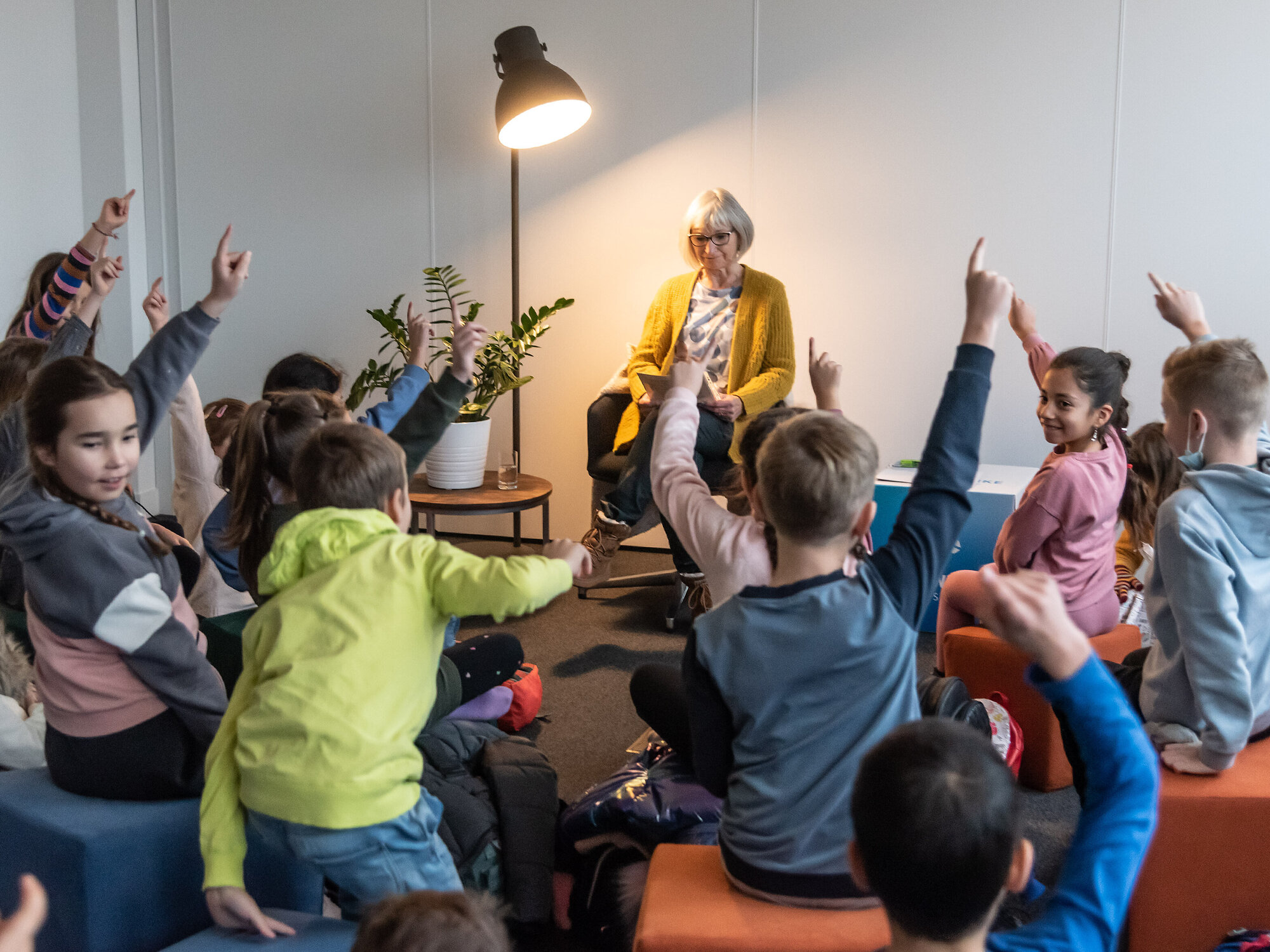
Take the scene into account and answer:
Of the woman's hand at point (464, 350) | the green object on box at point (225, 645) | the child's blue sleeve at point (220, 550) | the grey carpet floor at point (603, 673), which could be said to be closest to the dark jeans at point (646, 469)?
the grey carpet floor at point (603, 673)

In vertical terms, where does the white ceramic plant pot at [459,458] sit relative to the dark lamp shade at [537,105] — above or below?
below

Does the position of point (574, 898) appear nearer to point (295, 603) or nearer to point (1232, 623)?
point (295, 603)

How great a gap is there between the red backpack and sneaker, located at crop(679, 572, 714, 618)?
0.67m

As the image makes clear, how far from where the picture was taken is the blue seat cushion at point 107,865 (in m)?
1.49

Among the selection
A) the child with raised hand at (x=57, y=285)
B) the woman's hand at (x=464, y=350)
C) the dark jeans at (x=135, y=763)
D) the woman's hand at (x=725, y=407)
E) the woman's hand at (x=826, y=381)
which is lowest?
the dark jeans at (x=135, y=763)

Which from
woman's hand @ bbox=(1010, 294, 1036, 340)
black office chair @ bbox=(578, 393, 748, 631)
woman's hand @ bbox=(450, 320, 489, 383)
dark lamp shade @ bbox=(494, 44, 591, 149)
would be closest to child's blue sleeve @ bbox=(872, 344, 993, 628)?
woman's hand @ bbox=(450, 320, 489, 383)

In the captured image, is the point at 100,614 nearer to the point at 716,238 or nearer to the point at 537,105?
the point at 716,238

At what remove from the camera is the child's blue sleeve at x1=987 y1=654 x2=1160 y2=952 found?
920 millimetres

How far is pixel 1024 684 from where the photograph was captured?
7.96ft

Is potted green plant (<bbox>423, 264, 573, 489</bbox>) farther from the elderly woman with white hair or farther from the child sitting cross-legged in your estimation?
the child sitting cross-legged

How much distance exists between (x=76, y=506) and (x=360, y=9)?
3819 mm

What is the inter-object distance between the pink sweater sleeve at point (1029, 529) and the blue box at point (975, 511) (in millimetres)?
812

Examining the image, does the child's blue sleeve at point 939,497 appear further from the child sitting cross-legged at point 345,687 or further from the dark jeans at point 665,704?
the dark jeans at point 665,704

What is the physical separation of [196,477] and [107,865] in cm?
121
